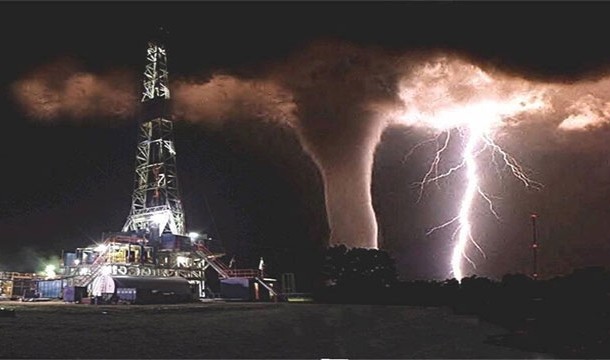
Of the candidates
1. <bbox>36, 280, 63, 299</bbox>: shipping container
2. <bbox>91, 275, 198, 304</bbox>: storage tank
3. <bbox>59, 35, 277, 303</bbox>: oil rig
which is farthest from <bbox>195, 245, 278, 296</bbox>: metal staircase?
<bbox>36, 280, 63, 299</bbox>: shipping container

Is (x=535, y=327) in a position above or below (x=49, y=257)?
below

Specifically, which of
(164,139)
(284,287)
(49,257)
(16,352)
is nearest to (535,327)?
(16,352)

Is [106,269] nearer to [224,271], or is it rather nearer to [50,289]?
[50,289]

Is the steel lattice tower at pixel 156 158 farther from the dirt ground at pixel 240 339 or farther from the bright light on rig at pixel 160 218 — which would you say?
the dirt ground at pixel 240 339

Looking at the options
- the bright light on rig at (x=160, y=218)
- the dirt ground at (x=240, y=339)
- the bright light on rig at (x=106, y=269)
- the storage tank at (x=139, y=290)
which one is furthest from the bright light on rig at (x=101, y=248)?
the dirt ground at (x=240, y=339)

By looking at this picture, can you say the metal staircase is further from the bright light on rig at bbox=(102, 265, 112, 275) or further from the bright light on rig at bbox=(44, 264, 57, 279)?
the bright light on rig at bbox=(44, 264, 57, 279)

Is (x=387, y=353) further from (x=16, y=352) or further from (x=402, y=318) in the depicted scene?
(x=402, y=318)

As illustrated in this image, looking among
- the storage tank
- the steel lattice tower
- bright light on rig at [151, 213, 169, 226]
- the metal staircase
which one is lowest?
the storage tank
